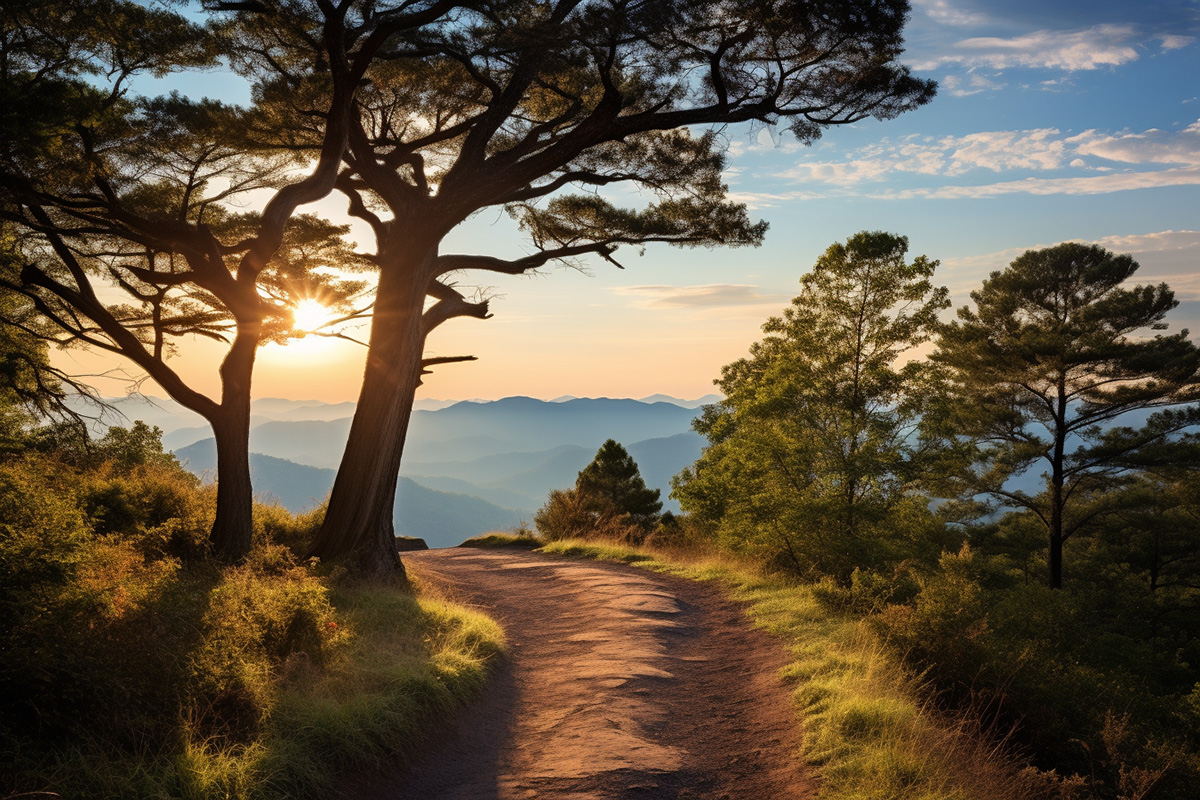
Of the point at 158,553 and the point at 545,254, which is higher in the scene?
the point at 545,254

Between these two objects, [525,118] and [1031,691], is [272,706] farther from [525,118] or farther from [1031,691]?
[525,118]

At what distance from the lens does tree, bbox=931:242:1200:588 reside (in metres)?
22.6

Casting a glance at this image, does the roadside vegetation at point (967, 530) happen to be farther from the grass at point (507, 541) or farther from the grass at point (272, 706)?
the grass at point (272, 706)

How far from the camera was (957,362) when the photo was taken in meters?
25.3

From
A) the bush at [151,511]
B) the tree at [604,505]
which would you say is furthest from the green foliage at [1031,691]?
the tree at [604,505]

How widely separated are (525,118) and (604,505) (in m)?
15.6

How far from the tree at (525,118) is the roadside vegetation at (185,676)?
183 inches

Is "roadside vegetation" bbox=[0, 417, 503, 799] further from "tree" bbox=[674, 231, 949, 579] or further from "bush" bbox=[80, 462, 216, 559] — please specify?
"tree" bbox=[674, 231, 949, 579]

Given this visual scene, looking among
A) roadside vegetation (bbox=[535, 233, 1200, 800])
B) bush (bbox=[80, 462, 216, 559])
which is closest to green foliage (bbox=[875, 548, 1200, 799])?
roadside vegetation (bbox=[535, 233, 1200, 800])

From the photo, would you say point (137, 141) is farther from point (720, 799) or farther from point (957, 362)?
point (957, 362)

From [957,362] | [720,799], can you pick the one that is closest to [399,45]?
[720,799]

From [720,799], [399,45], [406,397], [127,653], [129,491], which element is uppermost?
[399,45]

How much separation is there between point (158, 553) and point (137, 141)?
258 inches

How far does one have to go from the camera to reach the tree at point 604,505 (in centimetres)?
2252
